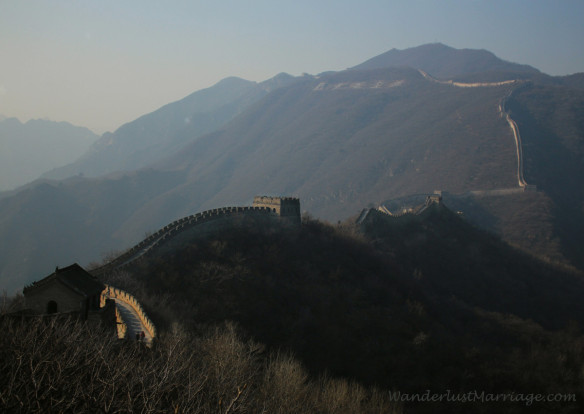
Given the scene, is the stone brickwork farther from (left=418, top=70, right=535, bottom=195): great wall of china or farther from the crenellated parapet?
(left=418, top=70, right=535, bottom=195): great wall of china

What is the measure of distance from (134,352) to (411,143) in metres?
149

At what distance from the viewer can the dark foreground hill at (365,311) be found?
30.6 metres

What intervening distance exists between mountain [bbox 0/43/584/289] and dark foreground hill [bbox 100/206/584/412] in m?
42.0

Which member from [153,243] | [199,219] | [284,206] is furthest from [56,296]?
[284,206]

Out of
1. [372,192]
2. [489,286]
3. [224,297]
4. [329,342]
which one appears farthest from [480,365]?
[372,192]

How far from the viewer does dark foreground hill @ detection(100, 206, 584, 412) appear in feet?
100

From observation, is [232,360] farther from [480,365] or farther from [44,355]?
[480,365]

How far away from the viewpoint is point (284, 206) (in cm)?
4769

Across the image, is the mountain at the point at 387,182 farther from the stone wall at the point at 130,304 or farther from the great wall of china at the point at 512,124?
the stone wall at the point at 130,304

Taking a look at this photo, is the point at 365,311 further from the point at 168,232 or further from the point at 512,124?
the point at 512,124

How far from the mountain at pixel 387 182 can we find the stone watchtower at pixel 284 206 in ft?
178

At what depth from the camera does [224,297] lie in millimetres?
34094

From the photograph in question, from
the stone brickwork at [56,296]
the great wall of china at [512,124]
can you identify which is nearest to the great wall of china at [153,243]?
the stone brickwork at [56,296]

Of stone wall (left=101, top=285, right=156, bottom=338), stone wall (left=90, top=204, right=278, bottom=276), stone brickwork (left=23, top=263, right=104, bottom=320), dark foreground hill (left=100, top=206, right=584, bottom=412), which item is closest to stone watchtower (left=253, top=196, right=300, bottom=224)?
stone wall (left=90, top=204, right=278, bottom=276)
